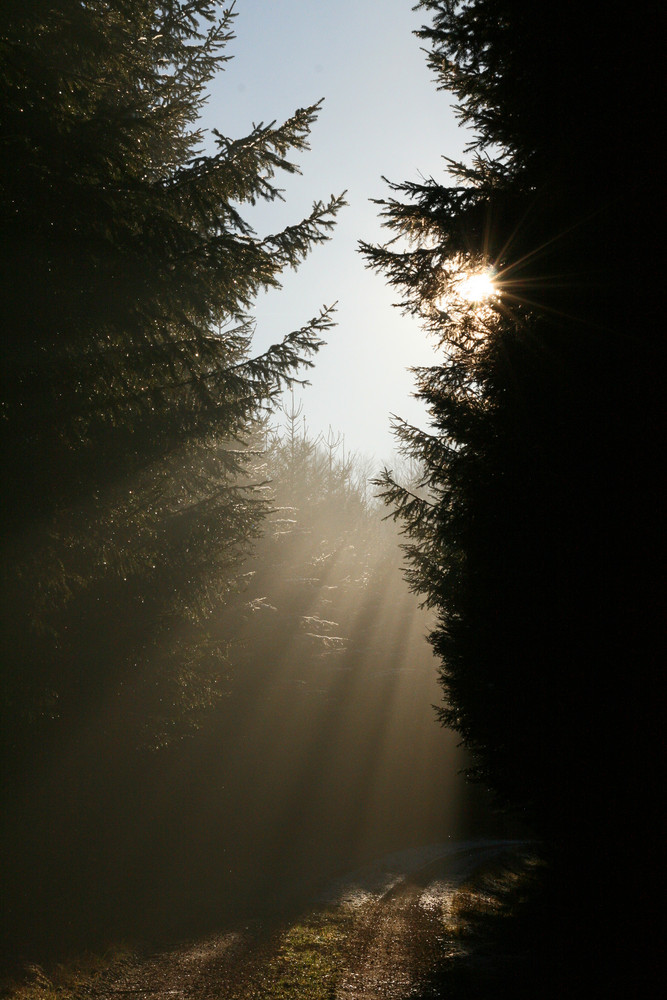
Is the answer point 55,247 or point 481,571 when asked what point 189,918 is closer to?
point 481,571

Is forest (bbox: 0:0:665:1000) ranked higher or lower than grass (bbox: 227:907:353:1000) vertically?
higher

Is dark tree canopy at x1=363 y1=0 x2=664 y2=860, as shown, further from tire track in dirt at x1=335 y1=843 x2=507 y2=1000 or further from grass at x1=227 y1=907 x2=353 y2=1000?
grass at x1=227 y1=907 x2=353 y2=1000

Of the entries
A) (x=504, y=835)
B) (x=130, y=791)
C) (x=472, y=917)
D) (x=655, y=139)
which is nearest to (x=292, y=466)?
(x=504, y=835)

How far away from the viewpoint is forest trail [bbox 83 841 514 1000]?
616 cm

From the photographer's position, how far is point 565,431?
4973 millimetres

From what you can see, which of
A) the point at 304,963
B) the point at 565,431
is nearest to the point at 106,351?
the point at 565,431

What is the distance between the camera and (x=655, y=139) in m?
4.86

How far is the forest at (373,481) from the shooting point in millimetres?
4672

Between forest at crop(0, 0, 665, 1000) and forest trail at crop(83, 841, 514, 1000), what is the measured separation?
0.07 metres

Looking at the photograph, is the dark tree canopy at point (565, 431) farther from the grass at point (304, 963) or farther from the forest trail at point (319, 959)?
the grass at point (304, 963)

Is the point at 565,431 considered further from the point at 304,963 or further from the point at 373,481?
the point at 304,963

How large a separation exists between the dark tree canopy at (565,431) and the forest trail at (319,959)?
7.75 feet

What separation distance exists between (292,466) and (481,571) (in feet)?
98.6

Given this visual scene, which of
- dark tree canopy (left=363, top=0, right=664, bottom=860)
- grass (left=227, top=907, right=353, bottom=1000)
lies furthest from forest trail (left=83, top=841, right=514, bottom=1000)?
dark tree canopy (left=363, top=0, right=664, bottom=860)
